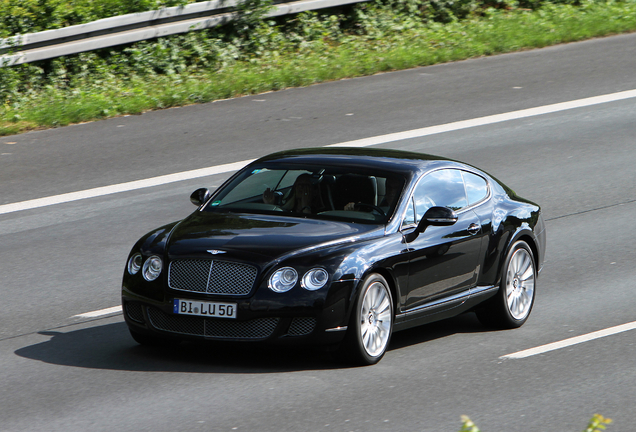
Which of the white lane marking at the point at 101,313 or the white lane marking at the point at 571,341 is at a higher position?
the white lane marking at the point at 101,313

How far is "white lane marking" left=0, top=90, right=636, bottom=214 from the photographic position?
494 inches

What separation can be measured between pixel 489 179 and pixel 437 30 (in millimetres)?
12012

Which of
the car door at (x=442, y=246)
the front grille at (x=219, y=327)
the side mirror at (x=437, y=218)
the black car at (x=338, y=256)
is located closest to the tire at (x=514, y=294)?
the black car at (x=338, y=256)

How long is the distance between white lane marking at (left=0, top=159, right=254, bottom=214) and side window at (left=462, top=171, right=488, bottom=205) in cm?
521

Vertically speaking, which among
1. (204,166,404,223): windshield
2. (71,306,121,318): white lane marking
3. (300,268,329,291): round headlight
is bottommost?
(71,306,121,318): white lane marking

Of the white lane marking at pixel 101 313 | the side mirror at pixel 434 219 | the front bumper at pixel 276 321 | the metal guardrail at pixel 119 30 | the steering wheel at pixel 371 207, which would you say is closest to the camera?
the front bumper at pixel 276 321

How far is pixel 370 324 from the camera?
744 cm

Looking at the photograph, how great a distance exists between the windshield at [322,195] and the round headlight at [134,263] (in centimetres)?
90

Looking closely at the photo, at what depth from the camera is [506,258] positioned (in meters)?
8.85

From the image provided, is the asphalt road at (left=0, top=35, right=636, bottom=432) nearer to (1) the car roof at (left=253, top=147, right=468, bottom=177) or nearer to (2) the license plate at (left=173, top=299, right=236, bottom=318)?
(2) the license plate at (left=173, top=299, right=236, bottom=318)

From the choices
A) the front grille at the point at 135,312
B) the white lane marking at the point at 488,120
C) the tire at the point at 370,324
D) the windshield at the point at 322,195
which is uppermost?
the windshield at the point at 322,195

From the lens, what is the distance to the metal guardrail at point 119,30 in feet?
55.1

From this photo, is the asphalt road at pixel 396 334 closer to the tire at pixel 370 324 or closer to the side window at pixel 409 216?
the tire at pixel 370 324

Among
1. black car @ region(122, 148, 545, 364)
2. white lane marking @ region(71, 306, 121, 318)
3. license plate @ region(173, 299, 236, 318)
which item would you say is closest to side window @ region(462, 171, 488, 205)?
black car @ region(122, 148, 545, 364)
